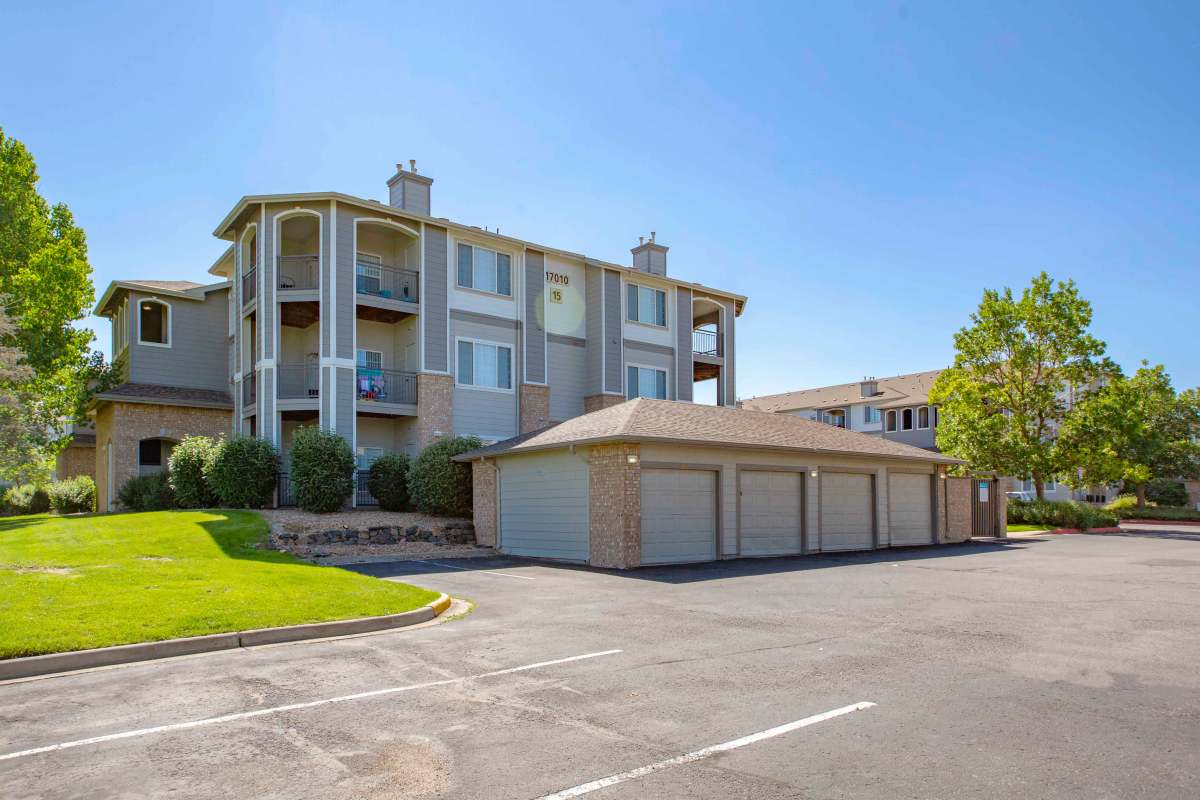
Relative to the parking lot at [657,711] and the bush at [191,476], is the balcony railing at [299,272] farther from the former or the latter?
the parking lot at [657,711]

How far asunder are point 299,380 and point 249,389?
2.01 metres

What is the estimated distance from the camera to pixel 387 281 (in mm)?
27891

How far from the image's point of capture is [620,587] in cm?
1389

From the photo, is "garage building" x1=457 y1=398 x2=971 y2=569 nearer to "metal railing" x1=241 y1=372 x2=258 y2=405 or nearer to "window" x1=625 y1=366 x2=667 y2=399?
"metal railing" x1=241 y1=372 x2=258 y2=405

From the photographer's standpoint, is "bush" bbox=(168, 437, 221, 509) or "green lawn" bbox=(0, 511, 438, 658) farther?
"bush" bbox=(168, 437, 221, 509)

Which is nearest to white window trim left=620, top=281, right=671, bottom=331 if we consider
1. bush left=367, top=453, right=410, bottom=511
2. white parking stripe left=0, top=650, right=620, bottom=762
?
bush left=367, top=453, right=410, bottom=511

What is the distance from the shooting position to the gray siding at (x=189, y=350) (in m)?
28.8

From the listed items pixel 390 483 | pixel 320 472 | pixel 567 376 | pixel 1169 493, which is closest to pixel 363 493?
pixel 390 483

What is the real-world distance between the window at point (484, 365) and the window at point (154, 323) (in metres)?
11.1

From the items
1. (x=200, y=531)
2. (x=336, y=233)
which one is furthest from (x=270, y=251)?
(x=200, y=531)

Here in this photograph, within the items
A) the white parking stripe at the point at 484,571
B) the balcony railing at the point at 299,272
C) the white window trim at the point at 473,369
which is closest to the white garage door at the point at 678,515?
the white parking stripe at the point at 484,571

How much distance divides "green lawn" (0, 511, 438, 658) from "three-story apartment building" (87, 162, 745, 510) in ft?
26.0

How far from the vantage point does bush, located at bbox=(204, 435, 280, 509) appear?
74.7 ft

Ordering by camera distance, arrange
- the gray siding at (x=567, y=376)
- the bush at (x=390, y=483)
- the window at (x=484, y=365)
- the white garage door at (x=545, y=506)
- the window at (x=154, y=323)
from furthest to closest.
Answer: the gray siding at (x=567, y=376)
the window at (x=154, y=323)
the window at (x=484, y=365)
the bush at (x=390, y=483)
the white garage door at (x=545, y=506)
